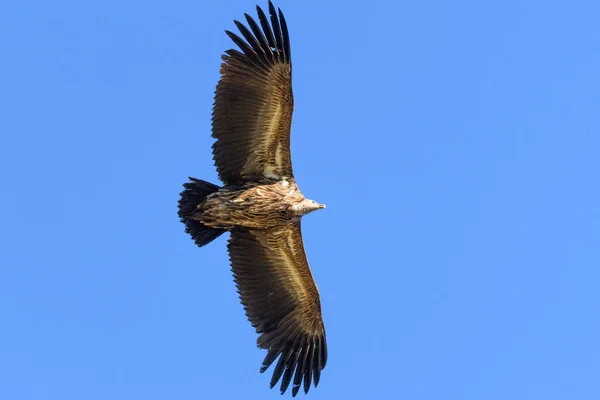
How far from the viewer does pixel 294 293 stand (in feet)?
67.3

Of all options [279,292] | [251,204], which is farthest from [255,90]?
[279,292]

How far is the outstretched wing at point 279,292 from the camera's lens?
20.2m

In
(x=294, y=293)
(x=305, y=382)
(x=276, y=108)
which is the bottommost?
(x=305, y=382)

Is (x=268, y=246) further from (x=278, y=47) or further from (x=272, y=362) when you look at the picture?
(x=278, y=47)

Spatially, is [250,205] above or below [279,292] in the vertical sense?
above

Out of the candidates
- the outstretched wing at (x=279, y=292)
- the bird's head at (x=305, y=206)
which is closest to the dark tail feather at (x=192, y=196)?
the outstretched wing at (x=279, y=292)

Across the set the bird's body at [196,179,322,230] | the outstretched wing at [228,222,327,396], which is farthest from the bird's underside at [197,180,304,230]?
the outstretched wing at [228,222,327,396]

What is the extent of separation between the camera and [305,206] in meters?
19.7

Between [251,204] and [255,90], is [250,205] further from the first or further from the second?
[255,90]

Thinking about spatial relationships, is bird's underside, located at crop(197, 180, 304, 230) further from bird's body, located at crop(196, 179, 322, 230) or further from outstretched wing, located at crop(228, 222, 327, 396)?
outstretched wing, located at crop(228, 222, 327, 396)

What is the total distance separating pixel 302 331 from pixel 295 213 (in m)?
2.18

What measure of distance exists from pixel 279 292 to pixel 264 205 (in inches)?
68.1

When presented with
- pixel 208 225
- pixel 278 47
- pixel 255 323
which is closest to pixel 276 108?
pixel 278 47

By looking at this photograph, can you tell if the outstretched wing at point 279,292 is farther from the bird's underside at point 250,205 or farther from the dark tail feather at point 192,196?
the dark tail feather at point 192,196
